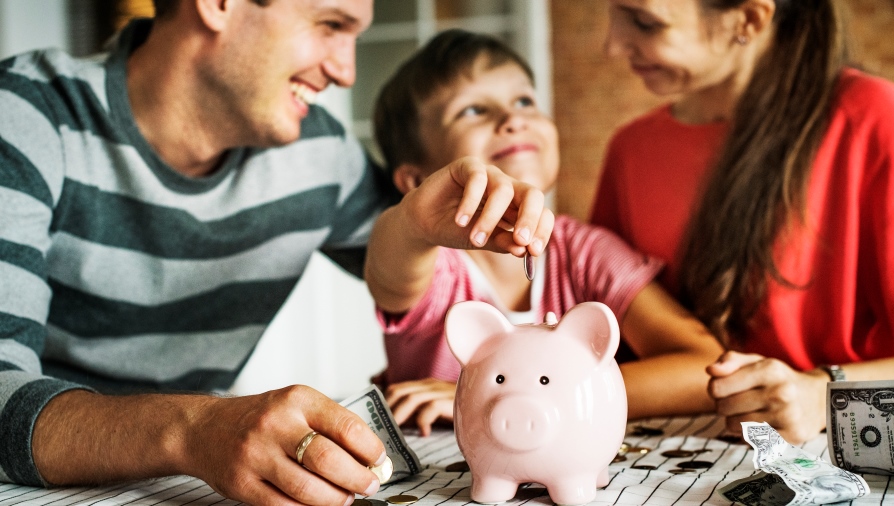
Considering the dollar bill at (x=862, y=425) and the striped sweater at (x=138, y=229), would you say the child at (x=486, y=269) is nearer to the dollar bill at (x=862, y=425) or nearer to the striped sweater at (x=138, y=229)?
the striped sweater at (x=138, y=229)

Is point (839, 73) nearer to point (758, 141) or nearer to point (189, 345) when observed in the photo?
point (758, 141)

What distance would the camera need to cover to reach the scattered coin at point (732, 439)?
3.30 feet

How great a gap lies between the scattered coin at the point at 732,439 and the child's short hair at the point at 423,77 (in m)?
0.82

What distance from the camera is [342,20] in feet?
4.72

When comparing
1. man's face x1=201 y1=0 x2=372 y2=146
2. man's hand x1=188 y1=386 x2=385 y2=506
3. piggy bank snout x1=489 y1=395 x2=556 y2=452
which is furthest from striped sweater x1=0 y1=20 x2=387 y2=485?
piggy bank snout x1=489 y1=395 x2=556 y2=452

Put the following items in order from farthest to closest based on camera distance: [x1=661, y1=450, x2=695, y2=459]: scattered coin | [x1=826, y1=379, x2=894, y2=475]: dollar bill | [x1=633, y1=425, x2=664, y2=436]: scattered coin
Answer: [x1=633, y1=425, x2=664, y2=436]: scattered coin
[x1=661, y1=450, x2=695, y2=459]: scattered coin
[x1=826, y1=379, x2=894, y2=475]: dollar bill

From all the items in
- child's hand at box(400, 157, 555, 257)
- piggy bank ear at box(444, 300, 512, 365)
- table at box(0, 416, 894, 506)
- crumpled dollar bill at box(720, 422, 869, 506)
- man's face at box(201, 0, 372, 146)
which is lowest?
table at box(0, 416, 894, 506)

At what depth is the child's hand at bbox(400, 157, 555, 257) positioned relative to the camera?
0.82m

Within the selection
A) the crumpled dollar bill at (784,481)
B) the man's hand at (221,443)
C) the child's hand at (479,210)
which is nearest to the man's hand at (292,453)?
the man's hand at (221,443)

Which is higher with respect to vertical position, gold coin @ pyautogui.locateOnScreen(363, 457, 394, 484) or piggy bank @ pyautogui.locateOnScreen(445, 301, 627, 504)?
piggy bank @ pyautogui.locateOnScreen(445, 301, 627, 504)

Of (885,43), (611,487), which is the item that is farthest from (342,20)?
(885,43)

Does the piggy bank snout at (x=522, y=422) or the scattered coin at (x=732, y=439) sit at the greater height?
the piggy bank snout at (x=522, y=422)

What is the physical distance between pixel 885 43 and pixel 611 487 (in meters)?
4.38

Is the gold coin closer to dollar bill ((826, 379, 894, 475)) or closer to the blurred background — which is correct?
dollar bill ((826, 379, 894, 475))
